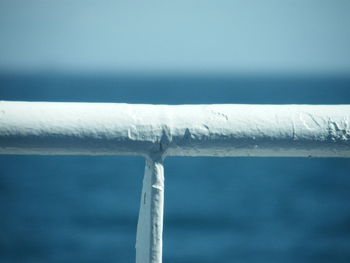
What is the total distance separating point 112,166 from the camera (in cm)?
3234

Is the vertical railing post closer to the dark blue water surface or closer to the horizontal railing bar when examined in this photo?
the horizontal railing bar

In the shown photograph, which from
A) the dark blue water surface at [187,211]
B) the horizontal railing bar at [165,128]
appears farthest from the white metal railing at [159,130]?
the dark blue water surface at [187,211]

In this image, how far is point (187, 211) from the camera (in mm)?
21984

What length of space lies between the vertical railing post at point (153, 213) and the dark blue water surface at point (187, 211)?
14.3 metres

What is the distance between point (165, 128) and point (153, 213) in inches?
6.3

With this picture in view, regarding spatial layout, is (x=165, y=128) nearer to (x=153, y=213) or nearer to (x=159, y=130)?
(x=159, y=130)

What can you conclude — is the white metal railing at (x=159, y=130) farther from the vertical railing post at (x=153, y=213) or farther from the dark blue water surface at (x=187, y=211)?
the dark blue water surface at (x=187, y=211)

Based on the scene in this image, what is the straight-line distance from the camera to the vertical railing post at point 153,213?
2.83 feet

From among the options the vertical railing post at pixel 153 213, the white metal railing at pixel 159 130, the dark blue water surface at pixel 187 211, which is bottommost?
the vertical railing post at pixel 153 213

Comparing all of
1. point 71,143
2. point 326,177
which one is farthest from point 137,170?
point 71,143

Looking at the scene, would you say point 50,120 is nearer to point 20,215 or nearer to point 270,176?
point 20,215

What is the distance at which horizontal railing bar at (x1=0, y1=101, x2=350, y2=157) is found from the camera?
0.83m

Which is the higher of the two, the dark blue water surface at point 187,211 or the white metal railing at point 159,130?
the dark blue water surface at point 187,211

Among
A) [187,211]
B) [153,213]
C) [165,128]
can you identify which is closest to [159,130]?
[165,128]
